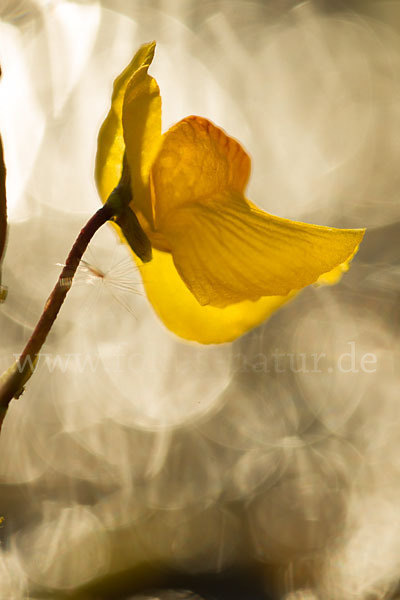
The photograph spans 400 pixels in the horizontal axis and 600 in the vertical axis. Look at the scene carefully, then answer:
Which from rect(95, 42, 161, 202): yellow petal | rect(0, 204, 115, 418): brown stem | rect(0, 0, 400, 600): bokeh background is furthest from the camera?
rect(0, 0, 400, 600): bokeh background

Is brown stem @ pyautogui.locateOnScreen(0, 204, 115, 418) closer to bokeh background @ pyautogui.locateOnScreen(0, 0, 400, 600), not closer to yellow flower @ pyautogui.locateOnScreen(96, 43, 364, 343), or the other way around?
yellow flower @ pyautogui.locateOnScreen(96, 43, 364, 343)

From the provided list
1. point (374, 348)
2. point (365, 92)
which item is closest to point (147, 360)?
point (374, 348)

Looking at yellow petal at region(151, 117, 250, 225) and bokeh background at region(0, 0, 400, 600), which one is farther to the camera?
bokeh background at region(0, 0, 400, 600)

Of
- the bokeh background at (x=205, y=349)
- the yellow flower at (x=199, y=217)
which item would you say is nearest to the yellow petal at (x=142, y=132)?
the yellow flower at (x=199, y=217)

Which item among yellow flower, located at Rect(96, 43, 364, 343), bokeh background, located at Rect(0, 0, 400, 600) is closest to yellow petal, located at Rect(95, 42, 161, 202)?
yellow flower, located at Rect(96, 43, 364, 343)

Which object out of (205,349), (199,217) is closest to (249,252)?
(199,217)

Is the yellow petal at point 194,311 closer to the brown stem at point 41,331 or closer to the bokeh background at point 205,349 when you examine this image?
the brown stem at point 41,331

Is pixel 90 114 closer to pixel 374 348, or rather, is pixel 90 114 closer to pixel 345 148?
pixel 345 148
